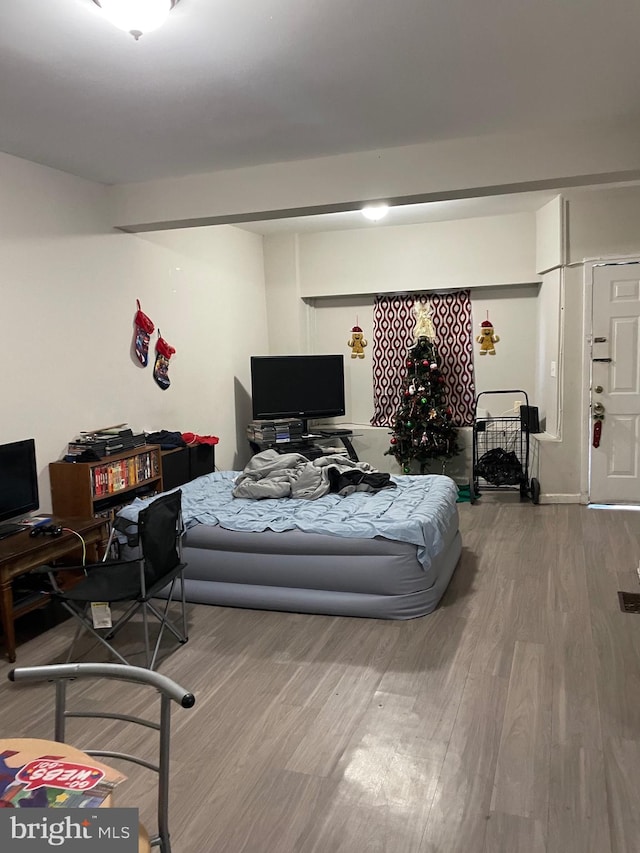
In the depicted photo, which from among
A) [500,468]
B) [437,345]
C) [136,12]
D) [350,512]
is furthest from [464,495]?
[136,12]

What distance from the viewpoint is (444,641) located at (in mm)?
3492

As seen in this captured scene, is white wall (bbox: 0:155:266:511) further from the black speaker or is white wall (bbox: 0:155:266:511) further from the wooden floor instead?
the black speaker

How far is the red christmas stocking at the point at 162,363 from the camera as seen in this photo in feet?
18.1

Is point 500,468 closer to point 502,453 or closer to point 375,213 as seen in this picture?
point 502,453

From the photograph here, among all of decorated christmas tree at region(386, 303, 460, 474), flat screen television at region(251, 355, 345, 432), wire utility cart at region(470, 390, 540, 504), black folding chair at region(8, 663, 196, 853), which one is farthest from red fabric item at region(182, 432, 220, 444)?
black folding chair at region(8, 663, 196, 853)

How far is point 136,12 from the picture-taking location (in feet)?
7.41

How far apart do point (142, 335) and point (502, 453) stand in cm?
361

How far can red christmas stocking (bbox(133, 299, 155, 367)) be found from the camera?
526 cm

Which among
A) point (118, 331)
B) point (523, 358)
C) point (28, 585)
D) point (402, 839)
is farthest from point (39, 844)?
point (523, 358)

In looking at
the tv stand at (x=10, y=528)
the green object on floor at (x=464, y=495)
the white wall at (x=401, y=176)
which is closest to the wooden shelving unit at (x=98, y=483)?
the tv stand at (x=10, y=528)

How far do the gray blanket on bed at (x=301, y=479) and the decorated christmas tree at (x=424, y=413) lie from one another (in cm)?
181

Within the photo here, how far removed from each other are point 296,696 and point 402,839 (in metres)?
0.98

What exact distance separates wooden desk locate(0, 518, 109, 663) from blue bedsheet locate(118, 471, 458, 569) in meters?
0.24

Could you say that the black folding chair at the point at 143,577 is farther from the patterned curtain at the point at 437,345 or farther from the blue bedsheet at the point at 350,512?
the patterned curtain at the point at 437,345
